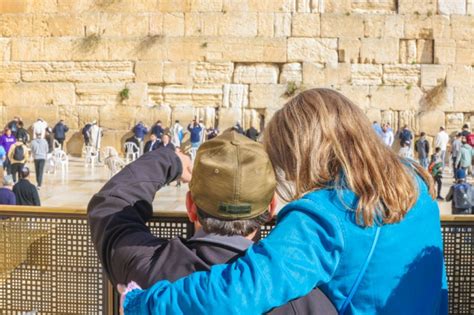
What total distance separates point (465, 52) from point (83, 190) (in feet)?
43.6

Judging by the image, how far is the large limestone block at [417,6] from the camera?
21.2 metres

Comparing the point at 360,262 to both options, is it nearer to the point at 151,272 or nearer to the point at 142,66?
the point at 151,272

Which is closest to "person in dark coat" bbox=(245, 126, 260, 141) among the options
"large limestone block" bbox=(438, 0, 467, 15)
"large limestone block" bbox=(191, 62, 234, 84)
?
"large limestone block" bbox=(191, 62, 234, 84)

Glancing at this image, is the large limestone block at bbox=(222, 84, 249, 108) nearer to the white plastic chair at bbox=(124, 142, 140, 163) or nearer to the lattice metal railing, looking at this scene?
the white plastic chair at bbox=(124, 142, 140, 163)

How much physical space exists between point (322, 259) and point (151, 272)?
0.52 meters

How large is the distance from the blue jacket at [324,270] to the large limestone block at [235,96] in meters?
18.8

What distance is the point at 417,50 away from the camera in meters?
21.0

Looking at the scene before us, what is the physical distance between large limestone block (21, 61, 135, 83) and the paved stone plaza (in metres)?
4.40

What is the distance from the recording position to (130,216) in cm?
221

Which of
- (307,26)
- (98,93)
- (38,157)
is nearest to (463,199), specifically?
(38,157)

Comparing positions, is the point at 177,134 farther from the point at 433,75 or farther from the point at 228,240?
the point at 228,240

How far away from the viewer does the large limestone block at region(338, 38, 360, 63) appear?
2080cm

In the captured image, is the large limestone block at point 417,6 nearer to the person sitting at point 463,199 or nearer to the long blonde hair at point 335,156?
the person sitting at point 463,199

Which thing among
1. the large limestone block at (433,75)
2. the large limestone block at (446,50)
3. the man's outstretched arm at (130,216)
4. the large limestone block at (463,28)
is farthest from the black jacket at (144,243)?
the large limestone block at (463,28)
